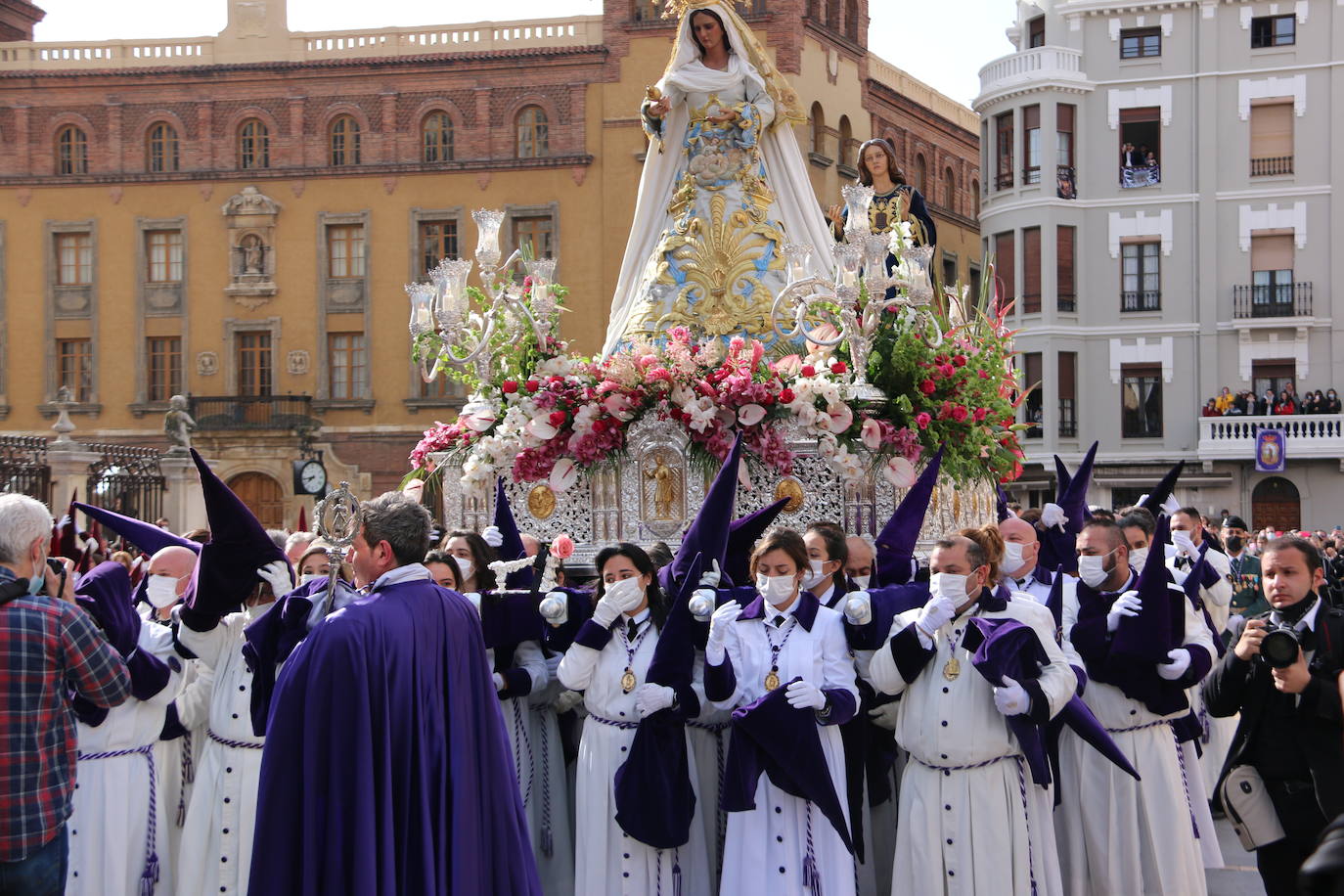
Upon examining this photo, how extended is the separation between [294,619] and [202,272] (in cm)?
3366

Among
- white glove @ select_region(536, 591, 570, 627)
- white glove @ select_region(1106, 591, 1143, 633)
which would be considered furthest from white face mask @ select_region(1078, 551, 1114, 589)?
white glove @ select_region(536, 591, 570, 627)

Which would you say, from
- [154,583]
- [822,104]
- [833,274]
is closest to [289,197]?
[822,104]

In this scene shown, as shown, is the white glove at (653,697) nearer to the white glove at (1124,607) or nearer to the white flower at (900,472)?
the white glove at (1124,607)

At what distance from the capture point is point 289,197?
37156 millimetres

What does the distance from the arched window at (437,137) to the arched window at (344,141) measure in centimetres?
166

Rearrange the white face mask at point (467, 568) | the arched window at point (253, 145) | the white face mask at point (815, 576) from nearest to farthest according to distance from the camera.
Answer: the white face mask at point (815, 576) < the white face mask at point (467, 568) < the arched window at point (253, 145)

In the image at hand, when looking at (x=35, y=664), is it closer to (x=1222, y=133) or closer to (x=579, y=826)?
(x=579, y=826)

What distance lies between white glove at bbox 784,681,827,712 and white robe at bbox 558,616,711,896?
601 millimetres

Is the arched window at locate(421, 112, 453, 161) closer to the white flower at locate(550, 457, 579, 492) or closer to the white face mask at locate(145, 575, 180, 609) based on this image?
the white flower at locate(550, 457, 579, 492)

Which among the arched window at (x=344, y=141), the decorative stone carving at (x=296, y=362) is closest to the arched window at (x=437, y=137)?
the arched window at (x=344, y=141)

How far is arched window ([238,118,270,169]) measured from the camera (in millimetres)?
37219

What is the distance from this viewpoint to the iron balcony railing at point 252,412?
118 ft

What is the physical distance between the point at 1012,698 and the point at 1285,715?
3.06ft

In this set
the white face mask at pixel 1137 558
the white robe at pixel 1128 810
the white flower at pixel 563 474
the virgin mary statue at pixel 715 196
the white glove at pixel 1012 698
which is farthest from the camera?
the virgin mary statue at pixel 715 196
